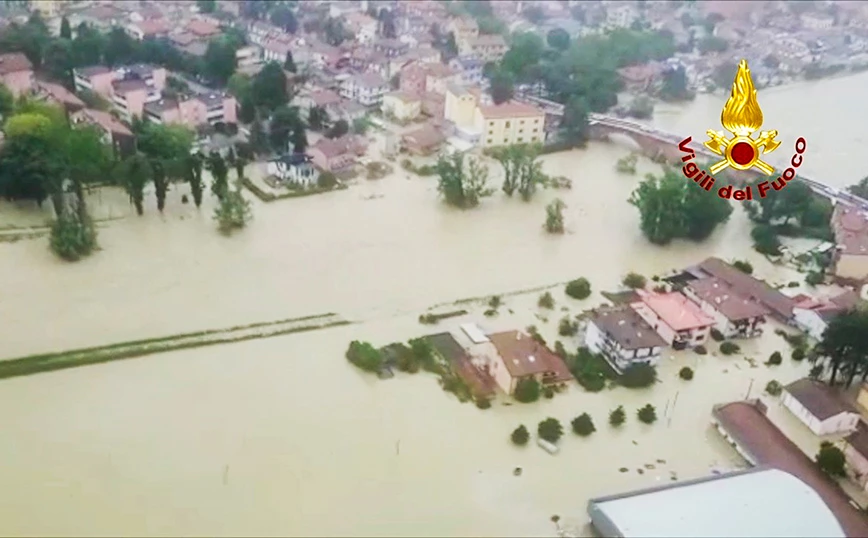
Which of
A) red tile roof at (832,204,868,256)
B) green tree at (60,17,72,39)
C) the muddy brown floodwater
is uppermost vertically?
green tree at (60,17,72,39)

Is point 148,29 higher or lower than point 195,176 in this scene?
higher

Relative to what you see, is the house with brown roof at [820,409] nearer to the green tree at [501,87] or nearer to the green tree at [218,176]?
the green tree at [218,176]

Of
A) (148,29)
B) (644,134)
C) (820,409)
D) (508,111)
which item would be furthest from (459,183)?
(148,29)

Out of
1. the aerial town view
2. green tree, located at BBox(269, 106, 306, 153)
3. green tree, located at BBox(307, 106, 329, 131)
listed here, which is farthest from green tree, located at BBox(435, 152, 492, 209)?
green tree, located at BBox(307, 106, 329, 131)

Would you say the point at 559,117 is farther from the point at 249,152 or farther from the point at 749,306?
the point at 749,306

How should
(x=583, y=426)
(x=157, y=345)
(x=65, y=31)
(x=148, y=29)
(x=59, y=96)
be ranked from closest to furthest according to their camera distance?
(x=583, y=426) → (x=157, y=345) → (x=59, y=96) → (x=65, y=31) → (x=148, y=29)

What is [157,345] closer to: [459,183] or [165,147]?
[165,147]

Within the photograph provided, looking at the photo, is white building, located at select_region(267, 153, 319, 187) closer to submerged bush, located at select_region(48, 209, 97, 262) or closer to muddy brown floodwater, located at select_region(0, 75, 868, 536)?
muddy brown floodwater, located at select_region(0, 75, 868, 536)

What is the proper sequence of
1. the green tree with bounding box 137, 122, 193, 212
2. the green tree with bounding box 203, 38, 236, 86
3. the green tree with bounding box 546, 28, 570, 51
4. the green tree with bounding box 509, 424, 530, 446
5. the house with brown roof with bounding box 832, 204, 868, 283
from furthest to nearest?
the green tree with bounding box 546, 28, 570, 51, the green tree with bounding box 203, 38, 236, 86, the green tree with bounding box 137, 122, 193, 212, the house with brown roof with bounding box 832, 204, 868, 283, the green tree with bounding box 509, 424, 530, 446
